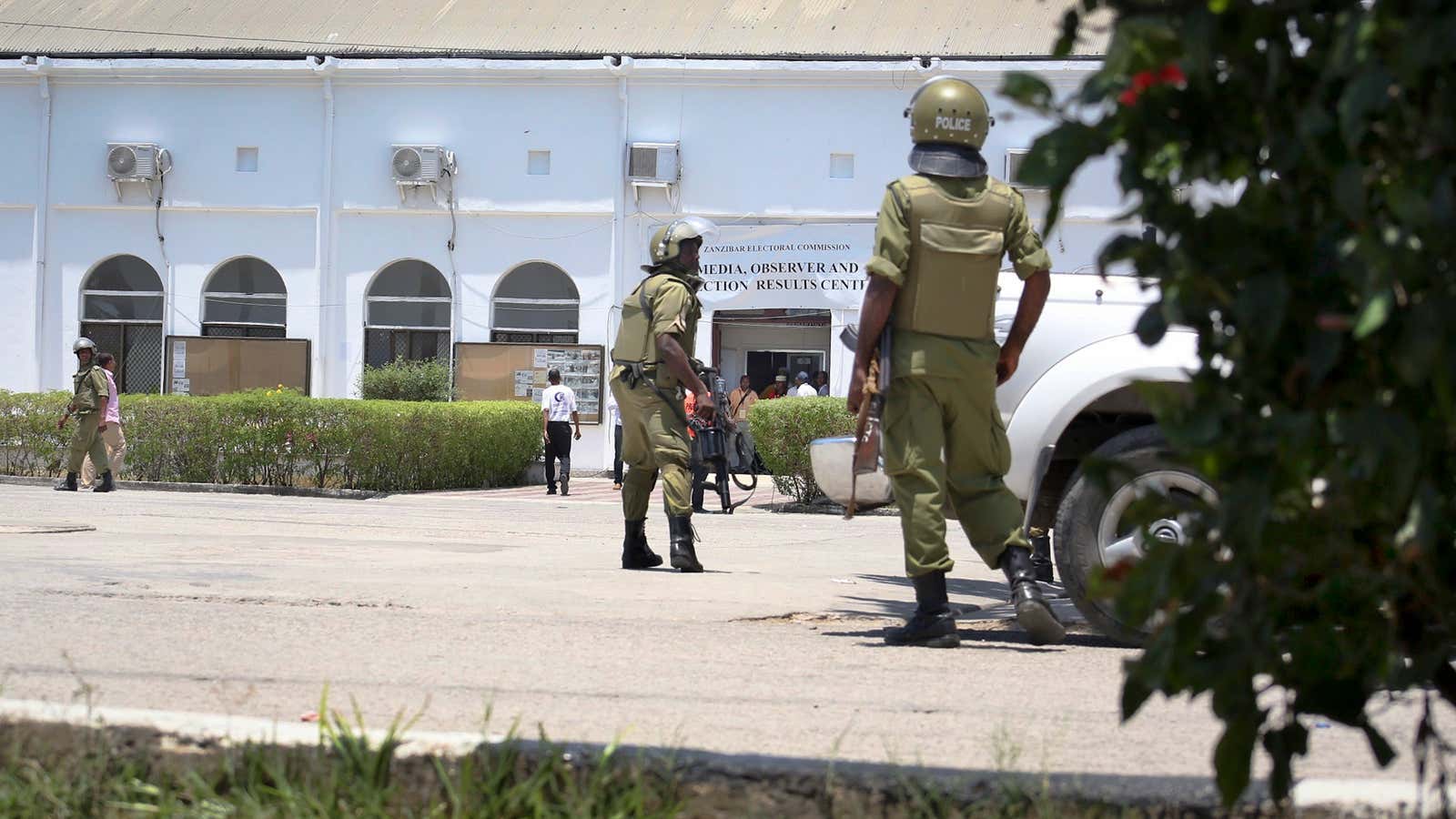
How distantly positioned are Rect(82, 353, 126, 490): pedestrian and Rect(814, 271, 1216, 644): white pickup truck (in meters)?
13.2

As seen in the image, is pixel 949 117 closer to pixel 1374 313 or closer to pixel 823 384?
pixel 1374 313

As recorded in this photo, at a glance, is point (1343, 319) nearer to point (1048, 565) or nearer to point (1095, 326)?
point (1095, 326)

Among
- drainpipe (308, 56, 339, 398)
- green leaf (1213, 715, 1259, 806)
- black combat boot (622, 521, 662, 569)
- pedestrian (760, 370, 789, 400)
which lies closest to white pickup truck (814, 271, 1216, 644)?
black combat boot (622, 521, 662, 569)

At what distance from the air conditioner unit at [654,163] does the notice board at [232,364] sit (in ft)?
19.9

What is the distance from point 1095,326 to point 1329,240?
379 cm

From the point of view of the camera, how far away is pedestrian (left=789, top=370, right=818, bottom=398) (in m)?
21.9

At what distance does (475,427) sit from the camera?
19219mm

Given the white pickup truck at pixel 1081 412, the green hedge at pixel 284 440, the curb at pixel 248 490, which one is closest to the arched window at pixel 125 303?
the green hedge at pixel 284 440

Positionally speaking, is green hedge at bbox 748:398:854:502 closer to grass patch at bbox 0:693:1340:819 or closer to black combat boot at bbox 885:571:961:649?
black combat boot at bbox 885:571:961:649

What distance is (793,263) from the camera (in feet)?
78.3

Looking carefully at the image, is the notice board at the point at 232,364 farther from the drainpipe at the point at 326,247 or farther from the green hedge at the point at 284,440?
the green hedge at the point at 284,440

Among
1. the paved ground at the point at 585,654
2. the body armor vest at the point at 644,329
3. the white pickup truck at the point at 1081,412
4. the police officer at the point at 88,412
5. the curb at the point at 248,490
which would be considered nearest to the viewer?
the paved ground at the point at 585,654

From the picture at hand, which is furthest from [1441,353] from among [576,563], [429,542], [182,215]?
[182,215]

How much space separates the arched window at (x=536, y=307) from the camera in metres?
24.6
